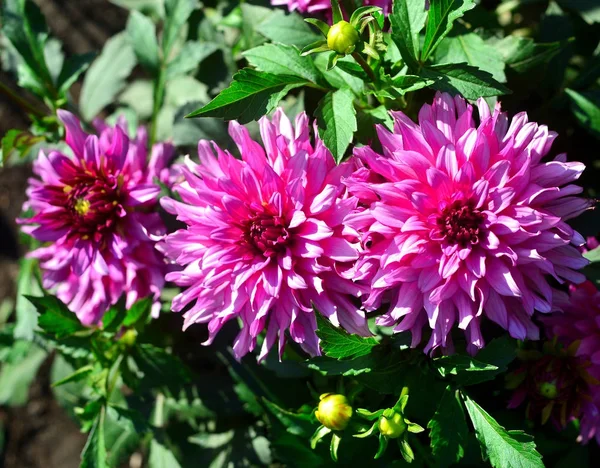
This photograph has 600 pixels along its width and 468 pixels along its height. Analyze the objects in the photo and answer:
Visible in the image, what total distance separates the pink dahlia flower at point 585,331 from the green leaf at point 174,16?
1053 mm

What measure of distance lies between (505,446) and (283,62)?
0.73 m

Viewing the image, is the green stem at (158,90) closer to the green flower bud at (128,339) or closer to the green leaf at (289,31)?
the green leaf at (289,31)

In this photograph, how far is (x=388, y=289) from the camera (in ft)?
3.35

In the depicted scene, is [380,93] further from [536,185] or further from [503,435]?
[503,435]

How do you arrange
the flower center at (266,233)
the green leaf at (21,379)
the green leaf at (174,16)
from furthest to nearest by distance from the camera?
the green leaf at (21,379), the green leaf at (174,16), the flower center at (266,233)

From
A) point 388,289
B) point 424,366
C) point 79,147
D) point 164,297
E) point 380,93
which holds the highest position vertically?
point 380,93

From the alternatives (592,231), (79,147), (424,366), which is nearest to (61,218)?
(79,147)

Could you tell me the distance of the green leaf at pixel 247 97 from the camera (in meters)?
1.00

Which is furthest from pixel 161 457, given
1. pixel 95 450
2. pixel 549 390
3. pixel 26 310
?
pixel 549 390

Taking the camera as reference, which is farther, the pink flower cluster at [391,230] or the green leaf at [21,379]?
the green leaf at [21,379]

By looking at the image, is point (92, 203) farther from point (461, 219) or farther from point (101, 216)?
point (461, 219)

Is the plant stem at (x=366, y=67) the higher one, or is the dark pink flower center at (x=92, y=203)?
the plant stem at (x=366, y=67)

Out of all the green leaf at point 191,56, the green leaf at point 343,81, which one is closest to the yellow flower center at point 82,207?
the green leaf at point 191,56

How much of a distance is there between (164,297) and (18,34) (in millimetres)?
747
